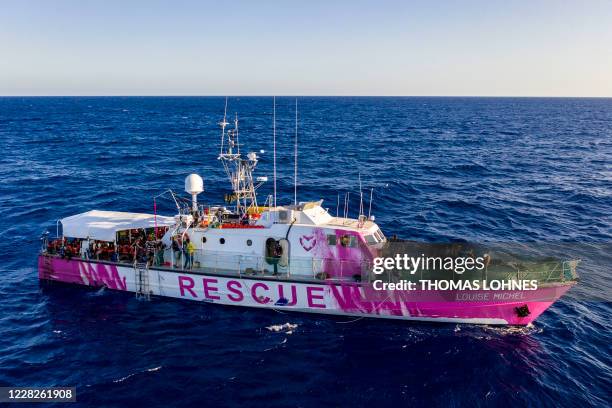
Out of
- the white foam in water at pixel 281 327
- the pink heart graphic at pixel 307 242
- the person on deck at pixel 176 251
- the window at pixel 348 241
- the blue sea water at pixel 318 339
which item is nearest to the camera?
the blue sea water at pixel 318 339

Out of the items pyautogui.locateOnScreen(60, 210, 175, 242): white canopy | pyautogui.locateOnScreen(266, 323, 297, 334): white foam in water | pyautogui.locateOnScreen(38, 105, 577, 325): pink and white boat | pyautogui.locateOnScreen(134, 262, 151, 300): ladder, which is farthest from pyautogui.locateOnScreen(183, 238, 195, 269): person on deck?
pyautogui.locateOnScreen(266, 323, 297, 334): white foam in water

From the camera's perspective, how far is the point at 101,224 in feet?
69.5

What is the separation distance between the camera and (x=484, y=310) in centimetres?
1806

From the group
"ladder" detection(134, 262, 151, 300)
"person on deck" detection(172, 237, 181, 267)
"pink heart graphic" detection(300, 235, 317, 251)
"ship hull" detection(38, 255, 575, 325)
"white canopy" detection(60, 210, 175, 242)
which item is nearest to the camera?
"ship hull" detection(38, 255, 575, 325)

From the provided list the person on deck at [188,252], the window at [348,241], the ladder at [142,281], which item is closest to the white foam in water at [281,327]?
the window at [348,241]

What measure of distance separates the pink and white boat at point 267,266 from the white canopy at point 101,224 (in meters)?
0.05

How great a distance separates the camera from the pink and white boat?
18.1 meters

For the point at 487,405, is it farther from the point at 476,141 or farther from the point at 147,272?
the point at 476,141

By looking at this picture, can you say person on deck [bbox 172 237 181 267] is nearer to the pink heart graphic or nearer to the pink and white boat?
the pink and white boat

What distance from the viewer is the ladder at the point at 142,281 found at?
794 inches

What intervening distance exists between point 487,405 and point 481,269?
20.2 ft

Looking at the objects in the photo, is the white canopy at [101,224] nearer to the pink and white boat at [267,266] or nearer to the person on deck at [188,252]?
the pink and white boat at [267,266]

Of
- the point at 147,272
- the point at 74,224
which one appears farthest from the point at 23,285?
the point at 147,272

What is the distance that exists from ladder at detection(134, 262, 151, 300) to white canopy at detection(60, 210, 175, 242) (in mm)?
2095
